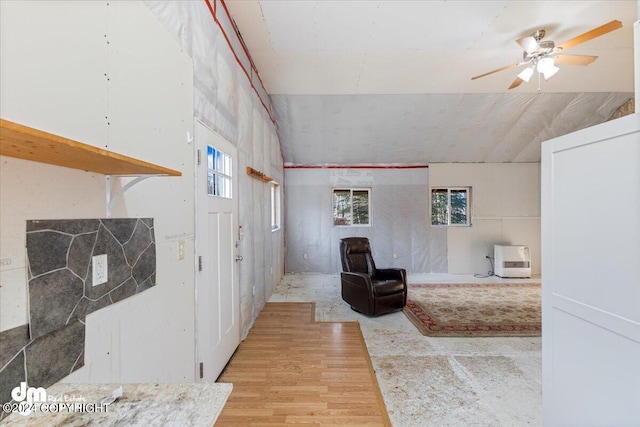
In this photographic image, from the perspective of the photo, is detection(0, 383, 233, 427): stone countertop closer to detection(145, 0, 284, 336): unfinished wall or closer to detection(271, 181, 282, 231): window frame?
detection(145, 0, 284, 336): unfinished wall

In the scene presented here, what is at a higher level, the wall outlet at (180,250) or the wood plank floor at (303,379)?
the wall outlet at (180,250)

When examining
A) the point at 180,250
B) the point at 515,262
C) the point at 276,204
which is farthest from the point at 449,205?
the point at 180,250

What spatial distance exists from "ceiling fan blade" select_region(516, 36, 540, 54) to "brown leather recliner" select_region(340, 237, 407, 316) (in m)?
2.80

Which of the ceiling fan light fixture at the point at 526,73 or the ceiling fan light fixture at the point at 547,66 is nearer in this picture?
the ceiling fan light fixture at the point at 547,66

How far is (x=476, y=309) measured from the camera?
3801 mm

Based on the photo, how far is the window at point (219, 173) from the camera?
2105 mm

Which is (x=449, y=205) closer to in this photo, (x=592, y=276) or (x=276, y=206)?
(x=276, y=206)

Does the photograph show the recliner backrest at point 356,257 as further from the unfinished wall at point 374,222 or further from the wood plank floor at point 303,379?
the unfinished wall at point 374,222

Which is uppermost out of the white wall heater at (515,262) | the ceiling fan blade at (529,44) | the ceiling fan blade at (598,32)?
the ceiling fan blade at (529,44)

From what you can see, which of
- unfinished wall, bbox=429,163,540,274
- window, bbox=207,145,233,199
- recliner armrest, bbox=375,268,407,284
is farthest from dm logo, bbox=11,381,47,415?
unfinished wall, bbox=429,163,540,274

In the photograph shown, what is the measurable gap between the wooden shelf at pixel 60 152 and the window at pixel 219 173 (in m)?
1.10

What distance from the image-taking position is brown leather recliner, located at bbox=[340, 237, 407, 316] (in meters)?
3.47

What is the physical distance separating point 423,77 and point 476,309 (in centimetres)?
327

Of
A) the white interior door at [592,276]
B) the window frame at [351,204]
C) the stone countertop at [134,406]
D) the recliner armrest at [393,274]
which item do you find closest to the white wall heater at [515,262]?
the window frame at [351,204]
